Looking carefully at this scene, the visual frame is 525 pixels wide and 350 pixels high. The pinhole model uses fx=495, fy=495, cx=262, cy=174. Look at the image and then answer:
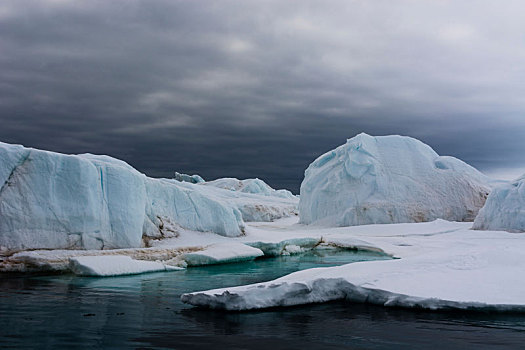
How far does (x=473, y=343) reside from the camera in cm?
746

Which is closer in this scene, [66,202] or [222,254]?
[66,202]

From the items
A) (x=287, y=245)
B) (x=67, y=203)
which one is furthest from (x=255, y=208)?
(x=67, y=203)

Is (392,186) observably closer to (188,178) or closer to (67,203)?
(67,203)

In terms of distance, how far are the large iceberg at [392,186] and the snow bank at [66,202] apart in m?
20.3

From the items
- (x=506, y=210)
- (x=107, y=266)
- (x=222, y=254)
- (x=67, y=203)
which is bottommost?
(x=107, y=266)

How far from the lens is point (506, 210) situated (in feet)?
88.9

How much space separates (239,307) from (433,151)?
34.6m

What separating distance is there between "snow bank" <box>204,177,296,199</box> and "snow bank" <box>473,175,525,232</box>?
2025 inches

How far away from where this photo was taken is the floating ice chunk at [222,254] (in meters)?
18.4

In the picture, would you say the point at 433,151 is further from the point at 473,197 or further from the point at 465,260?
the point at 465,260

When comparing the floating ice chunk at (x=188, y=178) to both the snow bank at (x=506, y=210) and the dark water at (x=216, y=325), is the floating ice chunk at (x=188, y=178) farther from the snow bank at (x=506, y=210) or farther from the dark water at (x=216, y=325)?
the dark water at (x=216, y=325)

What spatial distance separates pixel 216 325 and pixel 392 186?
30055 millimetres

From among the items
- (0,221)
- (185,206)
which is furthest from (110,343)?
(185,206)

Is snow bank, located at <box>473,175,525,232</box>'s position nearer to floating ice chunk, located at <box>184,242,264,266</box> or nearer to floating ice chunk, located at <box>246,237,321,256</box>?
floating ice chunk, located at <box>246,237,321,256</box>
